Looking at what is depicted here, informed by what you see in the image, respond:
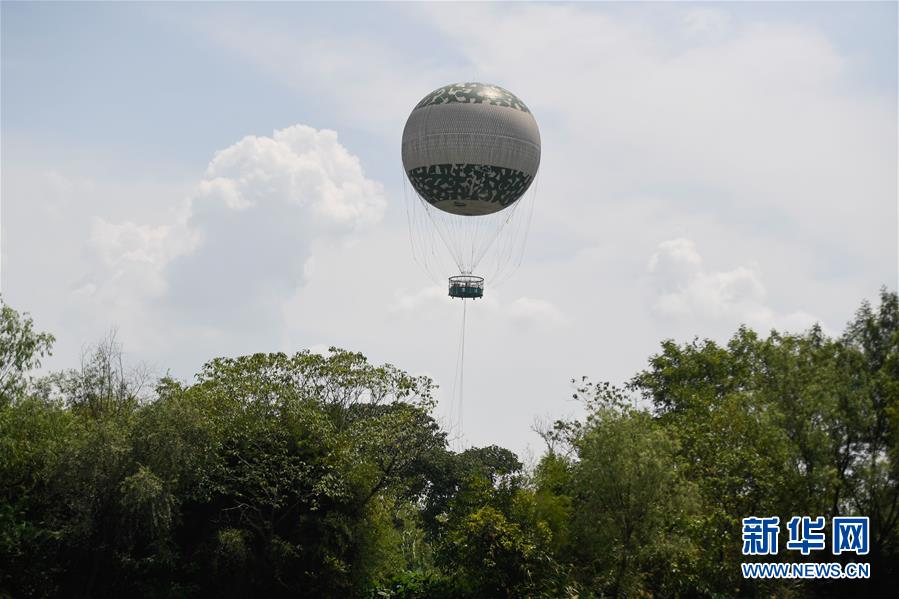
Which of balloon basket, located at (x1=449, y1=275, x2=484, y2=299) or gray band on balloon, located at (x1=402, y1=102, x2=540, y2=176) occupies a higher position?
gray band on balloon, located at (x1=402, y1=102, x2=540, y2=176)

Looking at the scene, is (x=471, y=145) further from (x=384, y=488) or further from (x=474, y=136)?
(x=384, y=488)

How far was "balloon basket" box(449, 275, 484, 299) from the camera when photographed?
47.4m

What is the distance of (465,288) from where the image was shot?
47500mm

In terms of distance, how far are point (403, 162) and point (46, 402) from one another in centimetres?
2013

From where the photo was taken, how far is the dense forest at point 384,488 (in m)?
33.3

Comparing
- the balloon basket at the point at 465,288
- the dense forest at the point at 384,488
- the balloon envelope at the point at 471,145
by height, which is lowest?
the dense forest at the point at 384,488

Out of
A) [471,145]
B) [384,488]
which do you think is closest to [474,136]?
[471,145]

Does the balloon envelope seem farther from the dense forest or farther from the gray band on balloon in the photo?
the dense forest

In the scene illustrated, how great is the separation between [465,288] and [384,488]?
12.2 meters

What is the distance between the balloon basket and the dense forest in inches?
325

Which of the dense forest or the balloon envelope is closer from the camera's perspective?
the dense forest

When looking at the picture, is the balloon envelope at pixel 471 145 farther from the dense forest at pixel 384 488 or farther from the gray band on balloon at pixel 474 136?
the dense forest at pixel 384 488

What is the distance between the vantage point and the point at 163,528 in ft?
116

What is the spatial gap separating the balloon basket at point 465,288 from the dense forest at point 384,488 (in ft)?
27.1
